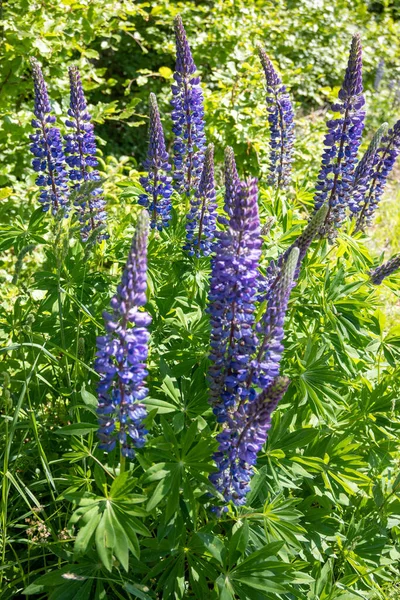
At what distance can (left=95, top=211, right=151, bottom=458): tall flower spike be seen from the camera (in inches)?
79.2

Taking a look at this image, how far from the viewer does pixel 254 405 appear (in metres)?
2.17

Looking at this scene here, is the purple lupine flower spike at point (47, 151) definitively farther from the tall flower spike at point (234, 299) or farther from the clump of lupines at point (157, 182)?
the tall flower spike at point (234, 299)

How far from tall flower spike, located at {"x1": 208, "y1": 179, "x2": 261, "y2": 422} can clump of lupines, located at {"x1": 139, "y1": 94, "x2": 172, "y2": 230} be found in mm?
1102

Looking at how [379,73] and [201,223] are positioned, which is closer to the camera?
[201,223]

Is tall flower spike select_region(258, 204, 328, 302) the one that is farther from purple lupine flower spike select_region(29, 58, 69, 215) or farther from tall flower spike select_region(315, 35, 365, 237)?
purple lupine flower spike select_region(29, 58, 69, 215)

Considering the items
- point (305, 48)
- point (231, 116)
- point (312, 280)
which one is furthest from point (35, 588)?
point (305, 48)

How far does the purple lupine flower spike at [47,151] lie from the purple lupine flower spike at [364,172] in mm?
1531

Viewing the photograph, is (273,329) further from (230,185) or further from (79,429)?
(79,429)

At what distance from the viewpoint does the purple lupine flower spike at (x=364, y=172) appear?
11.5 feet

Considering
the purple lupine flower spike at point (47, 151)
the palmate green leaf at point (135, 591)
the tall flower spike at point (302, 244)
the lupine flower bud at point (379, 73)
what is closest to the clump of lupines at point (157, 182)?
the purple lupine flower spike at point (47, 151)

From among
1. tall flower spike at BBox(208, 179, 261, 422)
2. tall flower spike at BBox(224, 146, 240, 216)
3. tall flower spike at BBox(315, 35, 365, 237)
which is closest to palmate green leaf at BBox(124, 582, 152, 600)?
tall flower spike at BBox(208, 179, 261, 422)

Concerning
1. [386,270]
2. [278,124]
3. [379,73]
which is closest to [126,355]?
[386,270]

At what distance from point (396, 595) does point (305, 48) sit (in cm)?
806

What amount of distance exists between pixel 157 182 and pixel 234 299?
134 centimetres
